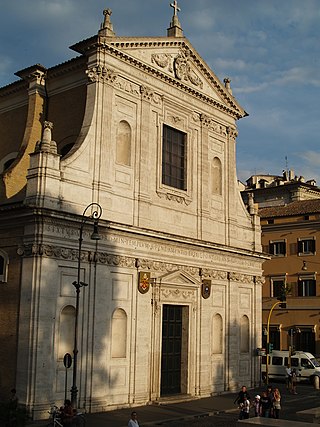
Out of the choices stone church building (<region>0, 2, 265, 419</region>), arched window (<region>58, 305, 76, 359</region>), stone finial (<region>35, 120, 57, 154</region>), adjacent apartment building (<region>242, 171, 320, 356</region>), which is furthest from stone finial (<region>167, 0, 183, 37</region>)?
adjacent apartment building (<region>242, 171, 320, 356</region>)

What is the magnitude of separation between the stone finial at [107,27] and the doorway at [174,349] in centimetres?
1184

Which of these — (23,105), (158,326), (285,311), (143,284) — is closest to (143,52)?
(23,105)

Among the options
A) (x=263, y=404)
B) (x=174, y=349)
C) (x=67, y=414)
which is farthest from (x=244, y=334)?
(x=67, y=414)

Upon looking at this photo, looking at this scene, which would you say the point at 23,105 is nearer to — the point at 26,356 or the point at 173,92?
the point at 173,92

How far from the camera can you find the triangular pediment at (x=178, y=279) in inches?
1070

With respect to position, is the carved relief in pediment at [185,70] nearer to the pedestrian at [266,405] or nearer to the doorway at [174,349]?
the doorway at [174,349]

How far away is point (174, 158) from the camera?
29703mm

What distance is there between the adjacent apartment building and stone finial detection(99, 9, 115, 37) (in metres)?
24.7

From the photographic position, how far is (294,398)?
1203 inches

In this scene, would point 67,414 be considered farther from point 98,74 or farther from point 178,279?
point 98,74

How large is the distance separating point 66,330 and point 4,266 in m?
3.29

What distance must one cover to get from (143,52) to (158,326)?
39.7ft

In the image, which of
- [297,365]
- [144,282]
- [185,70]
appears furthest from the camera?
[297,365]

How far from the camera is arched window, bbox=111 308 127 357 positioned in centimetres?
2488
